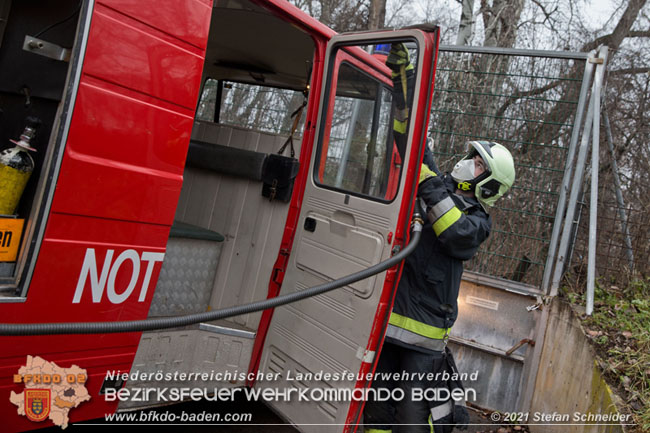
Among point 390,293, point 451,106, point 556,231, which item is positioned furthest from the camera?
point 451,106

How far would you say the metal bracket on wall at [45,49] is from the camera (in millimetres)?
2107

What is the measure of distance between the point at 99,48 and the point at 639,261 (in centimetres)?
496

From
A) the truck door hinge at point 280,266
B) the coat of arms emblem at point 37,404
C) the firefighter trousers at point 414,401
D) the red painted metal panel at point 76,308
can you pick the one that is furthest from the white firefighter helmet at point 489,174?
the coat of arms emblem at point 37,404

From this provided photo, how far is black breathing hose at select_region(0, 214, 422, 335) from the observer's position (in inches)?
68.6

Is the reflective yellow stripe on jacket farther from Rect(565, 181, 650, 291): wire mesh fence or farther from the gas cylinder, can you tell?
Rect(565, 181, 650, 291): wire mesh fence

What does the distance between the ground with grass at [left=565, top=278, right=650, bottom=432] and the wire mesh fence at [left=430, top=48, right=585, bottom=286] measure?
61 cm

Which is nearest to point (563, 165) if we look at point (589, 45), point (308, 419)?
point (308, 419)

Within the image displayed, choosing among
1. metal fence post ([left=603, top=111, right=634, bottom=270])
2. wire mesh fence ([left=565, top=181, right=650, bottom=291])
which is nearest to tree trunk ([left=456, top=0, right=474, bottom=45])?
metal fence post ([left=603, top=111, right=634, bottom=270])

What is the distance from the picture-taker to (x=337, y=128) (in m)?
3.38

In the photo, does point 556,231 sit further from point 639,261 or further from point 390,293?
point 390,293

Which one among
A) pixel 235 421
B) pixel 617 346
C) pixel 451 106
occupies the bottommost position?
pixel 235 421

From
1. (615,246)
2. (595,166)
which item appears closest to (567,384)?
(615,246)

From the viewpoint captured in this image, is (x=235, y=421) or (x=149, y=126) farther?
(x=235, y=421)

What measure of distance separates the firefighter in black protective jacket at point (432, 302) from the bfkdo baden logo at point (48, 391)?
1.74 metres
